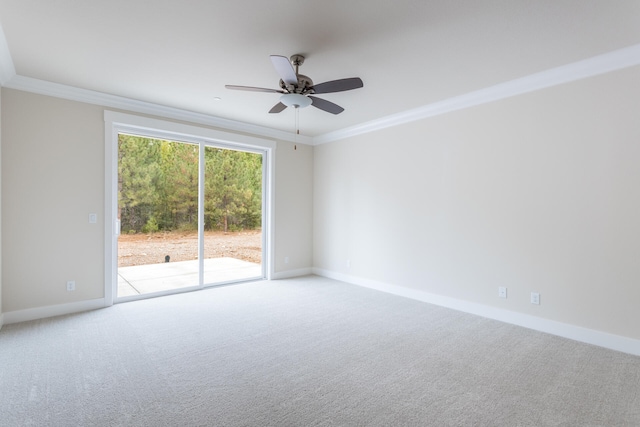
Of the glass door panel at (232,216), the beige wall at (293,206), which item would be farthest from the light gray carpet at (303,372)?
the beige wall at (293,206)

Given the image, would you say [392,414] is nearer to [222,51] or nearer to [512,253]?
[512,253]

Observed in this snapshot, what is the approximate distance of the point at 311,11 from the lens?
2.22 m

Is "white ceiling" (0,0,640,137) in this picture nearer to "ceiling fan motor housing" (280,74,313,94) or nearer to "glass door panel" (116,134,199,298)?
"ceiling fan motor housing" (280,74,313,94)

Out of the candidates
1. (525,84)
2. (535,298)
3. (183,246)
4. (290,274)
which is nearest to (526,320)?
(535,298)

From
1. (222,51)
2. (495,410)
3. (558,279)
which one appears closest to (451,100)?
(558,279)

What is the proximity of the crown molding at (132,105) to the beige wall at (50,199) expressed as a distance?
3.2 inches

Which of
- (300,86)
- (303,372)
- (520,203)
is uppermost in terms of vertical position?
(300,86)

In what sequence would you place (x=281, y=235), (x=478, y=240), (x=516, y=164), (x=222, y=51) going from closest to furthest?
(x=222, y=51) < (x=516, y=164) < (x=478, y=240) < (x=281, y=235)

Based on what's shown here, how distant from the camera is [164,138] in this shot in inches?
180

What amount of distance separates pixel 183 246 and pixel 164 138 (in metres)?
1.58

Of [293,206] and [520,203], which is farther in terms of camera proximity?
[293,206]

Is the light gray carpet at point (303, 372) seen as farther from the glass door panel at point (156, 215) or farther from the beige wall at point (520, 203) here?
the glass door panel at point (156, 215)

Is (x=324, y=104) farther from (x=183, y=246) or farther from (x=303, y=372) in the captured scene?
(x=183, y=246)

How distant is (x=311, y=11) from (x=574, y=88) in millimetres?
2669
